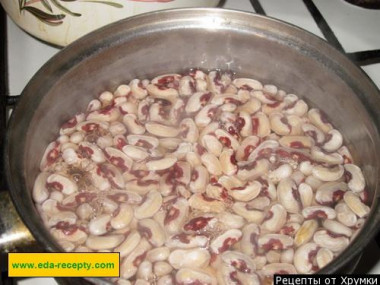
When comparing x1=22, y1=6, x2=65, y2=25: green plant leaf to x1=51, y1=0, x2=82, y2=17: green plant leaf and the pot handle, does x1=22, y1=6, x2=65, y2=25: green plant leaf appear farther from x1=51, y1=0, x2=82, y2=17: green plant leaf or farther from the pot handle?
the pot handle

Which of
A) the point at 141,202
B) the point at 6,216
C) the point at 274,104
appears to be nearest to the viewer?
the point at 6,216

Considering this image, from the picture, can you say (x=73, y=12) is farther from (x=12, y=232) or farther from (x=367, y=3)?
(x=367, y=3)

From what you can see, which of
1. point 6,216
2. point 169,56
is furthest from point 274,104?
point 6,216

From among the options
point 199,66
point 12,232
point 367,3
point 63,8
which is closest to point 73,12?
point 63,8

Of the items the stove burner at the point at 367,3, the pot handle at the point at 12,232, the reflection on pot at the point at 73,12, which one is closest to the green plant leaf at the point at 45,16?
the reflection on pot at the point at 73,12

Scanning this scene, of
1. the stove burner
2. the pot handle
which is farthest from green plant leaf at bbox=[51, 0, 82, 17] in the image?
the stove burner

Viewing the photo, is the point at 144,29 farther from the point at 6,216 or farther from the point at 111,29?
the point at 6,216

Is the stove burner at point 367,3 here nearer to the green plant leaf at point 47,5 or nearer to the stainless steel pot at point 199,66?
the stainless steel pot at point 199,66
